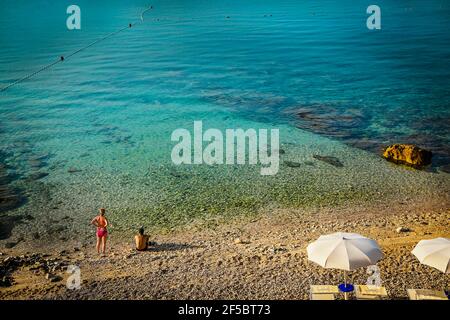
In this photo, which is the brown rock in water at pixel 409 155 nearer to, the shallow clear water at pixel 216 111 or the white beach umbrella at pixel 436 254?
the shallow clear water at pixel 216 111

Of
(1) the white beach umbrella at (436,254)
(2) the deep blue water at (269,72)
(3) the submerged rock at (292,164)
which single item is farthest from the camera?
(2) the deep blue water at (269,72)

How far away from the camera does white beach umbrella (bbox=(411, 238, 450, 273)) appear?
12.4 metres

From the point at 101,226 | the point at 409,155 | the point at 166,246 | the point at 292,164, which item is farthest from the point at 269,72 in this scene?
the point at 101,226

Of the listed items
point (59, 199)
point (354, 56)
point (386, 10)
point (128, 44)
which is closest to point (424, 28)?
point (354, 56)

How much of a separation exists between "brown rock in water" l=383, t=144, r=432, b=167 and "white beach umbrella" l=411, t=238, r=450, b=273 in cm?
1379

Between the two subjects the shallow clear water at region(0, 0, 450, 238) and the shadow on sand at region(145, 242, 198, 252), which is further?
the shallow clear water at region(0, 0, 450, 238)

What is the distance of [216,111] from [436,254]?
29.2 m

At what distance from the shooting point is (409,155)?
2603cm

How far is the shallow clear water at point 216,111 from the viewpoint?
23.2m

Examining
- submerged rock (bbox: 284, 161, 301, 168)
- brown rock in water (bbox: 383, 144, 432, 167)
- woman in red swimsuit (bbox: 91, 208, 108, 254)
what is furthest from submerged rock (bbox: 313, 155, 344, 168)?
woman in red swimsuit (bbox: 91, 208, 108, 254)

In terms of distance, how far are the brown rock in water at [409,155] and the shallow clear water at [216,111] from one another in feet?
3.30

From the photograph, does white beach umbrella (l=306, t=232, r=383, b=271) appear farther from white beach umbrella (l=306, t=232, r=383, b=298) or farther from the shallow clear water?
the shallow clear water

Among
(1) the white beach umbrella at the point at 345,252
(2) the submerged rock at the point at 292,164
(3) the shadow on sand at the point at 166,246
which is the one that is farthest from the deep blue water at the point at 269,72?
(3) the shadow on sand at the point at 166,246
